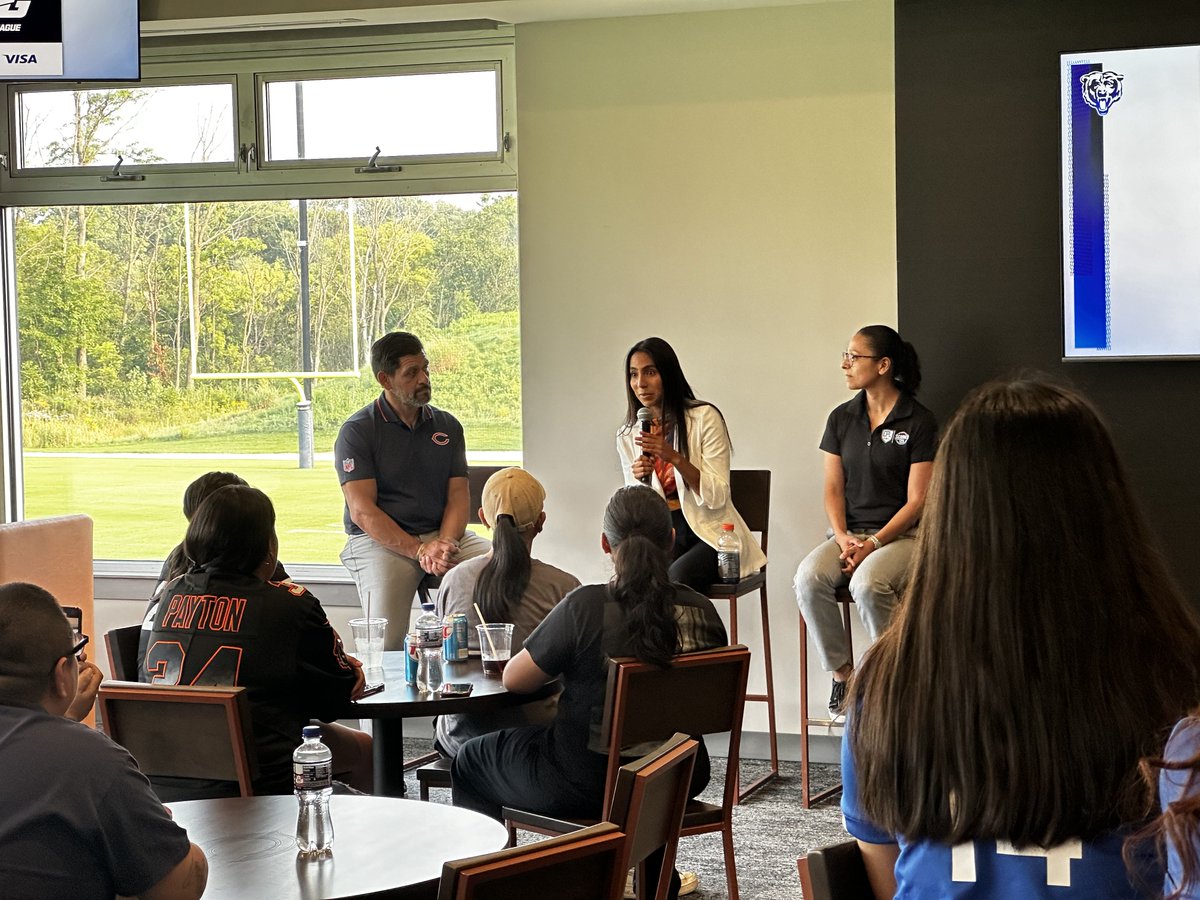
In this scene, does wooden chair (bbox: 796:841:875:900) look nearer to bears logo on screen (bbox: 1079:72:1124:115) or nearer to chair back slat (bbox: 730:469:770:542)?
chair back slat (bbox: 730:469:770:542)

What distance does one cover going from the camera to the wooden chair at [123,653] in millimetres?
3619

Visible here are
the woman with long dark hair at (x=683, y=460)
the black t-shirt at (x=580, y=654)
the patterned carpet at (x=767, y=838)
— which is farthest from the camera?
the woman with long dark hair at (x=683, y=460)

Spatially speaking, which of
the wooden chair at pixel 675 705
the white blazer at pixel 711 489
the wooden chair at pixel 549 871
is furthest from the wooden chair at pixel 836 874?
the white blazer at pixel 711 489

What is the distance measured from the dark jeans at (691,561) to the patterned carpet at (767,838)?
84 cm

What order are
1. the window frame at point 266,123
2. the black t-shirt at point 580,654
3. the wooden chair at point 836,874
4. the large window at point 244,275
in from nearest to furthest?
the wooden chair at point 836,874 < the black t-shirt at point 580,654 < the window frame at point 266,123 < the large window at point 244,275

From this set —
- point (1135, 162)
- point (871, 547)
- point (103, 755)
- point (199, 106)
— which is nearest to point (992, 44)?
point (1135, 162)

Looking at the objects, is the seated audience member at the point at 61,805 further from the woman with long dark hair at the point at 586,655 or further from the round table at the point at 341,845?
the woman with long dark hair at the point at 586,655

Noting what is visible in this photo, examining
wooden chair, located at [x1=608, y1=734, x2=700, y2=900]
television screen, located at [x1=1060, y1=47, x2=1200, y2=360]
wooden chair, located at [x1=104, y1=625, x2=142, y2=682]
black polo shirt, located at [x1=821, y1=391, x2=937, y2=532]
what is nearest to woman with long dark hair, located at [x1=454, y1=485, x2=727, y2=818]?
wooden chair, located at [x1=608, y1=734, x2=700, y2=900]

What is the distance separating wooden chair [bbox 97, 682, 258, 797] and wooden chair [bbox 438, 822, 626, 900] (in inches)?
46.6

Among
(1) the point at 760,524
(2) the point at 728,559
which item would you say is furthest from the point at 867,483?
(2) the point at 728,559

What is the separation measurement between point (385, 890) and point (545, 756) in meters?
1.24

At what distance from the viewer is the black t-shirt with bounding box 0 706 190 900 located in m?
1.83

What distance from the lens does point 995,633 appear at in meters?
1.41

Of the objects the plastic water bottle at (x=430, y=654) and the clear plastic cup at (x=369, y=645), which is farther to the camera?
the clear plastic cup at (x=369, y=645)
